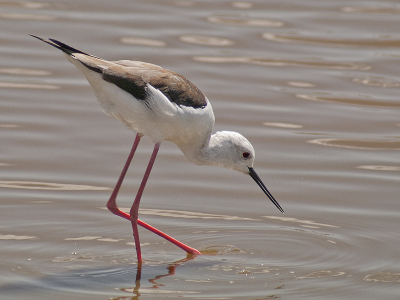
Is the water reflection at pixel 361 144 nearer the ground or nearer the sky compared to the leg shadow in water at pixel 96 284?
nearer the sky

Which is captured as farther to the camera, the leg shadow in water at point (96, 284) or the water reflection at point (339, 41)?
the water reflection at point (339, 41)

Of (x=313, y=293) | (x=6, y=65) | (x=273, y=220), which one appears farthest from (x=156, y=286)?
(x=6, y=65)

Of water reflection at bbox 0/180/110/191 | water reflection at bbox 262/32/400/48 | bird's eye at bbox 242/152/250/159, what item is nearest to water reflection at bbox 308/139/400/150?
bird's eye at bbox 242/152/250/159

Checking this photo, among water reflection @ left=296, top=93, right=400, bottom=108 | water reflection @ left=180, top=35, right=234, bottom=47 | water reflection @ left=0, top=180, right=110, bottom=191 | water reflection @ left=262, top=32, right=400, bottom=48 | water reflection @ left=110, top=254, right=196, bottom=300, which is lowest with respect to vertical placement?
water reflection @ left=110, top=254, right=196, bottom=300

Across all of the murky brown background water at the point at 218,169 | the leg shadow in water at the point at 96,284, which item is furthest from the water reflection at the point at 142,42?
the leg shadow in water at the point at 96,284

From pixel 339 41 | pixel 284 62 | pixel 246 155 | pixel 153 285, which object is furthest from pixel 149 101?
pixel 339 41

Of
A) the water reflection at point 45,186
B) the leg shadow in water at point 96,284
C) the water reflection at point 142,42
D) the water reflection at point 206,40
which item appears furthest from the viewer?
the water reflection at point 206,40

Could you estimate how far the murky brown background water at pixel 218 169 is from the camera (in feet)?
15.4

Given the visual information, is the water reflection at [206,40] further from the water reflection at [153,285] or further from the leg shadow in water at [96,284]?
the leg shadow in water at [96,284]


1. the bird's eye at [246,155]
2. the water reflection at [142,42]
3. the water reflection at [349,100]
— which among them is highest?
the water reflection at [142,42]

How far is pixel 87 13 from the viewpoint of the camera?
1029 cm

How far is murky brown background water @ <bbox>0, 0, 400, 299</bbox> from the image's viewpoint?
184 inches

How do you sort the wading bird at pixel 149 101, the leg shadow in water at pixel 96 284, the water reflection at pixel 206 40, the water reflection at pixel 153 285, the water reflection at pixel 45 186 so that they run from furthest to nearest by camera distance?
1. the water reflection at pixel 206 40
2. the water reflection at pixel 45 186
3. the wading bird at pixel 149 101
4. the water reflection at pixel 153 285
5. the leg shadow in water at pixel 96 284

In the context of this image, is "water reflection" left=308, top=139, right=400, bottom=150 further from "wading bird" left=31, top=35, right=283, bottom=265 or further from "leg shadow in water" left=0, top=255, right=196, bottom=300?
"leg shadow in water" left=0, top=255, right=196, bottom=300
